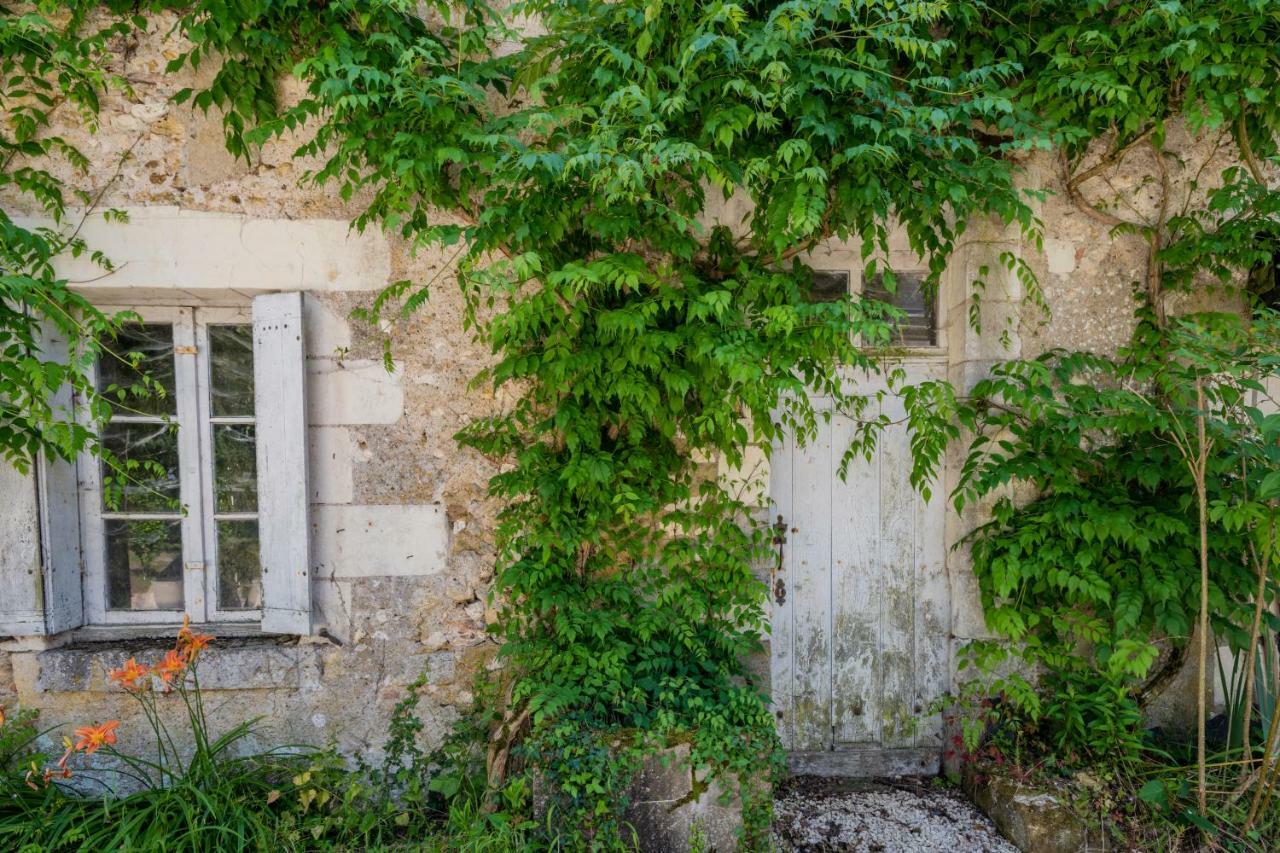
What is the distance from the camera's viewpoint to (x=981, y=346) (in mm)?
3080

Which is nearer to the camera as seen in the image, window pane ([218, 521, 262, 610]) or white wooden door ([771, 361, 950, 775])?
window pane ([218, 521, 262, 610])

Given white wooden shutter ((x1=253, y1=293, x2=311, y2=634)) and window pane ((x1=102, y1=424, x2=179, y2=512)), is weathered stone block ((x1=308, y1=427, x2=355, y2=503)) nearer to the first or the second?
white wooden shutter ((x1=253, y1=293, x2=311, y2=634))

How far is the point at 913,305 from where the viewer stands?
10.9 ft

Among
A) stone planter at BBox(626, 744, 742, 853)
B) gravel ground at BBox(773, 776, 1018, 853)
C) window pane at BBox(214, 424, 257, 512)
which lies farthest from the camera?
window pane at BBox(214, 424, 257, 512)

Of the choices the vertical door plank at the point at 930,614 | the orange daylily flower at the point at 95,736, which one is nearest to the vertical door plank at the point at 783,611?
the vertical door plank at the point at 930,614

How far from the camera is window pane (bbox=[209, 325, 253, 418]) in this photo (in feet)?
10.0

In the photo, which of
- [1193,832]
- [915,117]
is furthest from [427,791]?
[915,117]

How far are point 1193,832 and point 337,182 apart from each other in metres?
4.36

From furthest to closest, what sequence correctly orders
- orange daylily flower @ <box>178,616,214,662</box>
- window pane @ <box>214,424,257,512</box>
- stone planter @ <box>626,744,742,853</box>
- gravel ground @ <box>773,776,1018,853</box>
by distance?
window pane @ <box>214,424,257,512</box>
gravel ground @ <box>773,776,1018,853</box>
orange daylily flower @ <box>178,616,214,662</box>
stone planter @ <box>626,744,742,853</box>

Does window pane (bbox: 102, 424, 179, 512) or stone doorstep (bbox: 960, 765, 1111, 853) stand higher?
window pane (bbox: 102, 424, 179, 512)

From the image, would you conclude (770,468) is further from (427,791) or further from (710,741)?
(427,791)

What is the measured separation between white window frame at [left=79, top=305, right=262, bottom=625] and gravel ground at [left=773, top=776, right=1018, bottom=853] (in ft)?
8.53

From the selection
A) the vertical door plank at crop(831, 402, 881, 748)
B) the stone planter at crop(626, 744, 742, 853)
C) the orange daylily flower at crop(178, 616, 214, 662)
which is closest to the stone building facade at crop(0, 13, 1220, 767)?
the orange daylily flower at crop(178, 616, 214, 662)

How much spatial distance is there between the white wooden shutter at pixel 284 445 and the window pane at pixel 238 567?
0.25 meters
